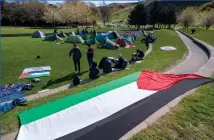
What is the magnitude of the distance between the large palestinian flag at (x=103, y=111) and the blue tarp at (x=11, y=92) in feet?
7.54

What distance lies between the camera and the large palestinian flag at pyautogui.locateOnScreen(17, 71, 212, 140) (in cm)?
652

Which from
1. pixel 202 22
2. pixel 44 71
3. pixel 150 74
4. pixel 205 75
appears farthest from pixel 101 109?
pixel 202 22

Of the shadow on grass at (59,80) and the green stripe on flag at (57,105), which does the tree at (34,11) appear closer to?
the shadow on grass at (59,80)

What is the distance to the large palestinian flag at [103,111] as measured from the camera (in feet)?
21.4

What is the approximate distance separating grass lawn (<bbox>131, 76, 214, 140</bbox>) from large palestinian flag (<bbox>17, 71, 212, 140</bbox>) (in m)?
0.65

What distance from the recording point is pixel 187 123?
6.81m

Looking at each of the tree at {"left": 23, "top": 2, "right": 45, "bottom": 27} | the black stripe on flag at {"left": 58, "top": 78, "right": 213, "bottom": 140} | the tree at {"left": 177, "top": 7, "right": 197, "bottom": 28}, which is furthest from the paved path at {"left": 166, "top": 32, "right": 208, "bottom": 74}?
the tree at {"left": 23, "top": 2, "right": 45, "bottom": 27}

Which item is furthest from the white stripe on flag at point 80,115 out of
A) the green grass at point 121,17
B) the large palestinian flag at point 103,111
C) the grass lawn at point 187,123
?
the green grass at point 121,17

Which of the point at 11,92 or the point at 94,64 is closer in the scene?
the point at 11,92

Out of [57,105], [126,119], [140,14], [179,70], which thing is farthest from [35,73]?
[140,14]

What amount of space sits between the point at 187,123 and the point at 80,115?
3.65 meters

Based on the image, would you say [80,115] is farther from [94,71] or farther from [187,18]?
[187,18]

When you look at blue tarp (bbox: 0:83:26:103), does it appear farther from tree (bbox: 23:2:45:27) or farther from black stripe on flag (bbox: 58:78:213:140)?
tree (bbox: 23:2:45:27)

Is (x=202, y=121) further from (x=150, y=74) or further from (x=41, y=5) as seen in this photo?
(x=41, y=5)
